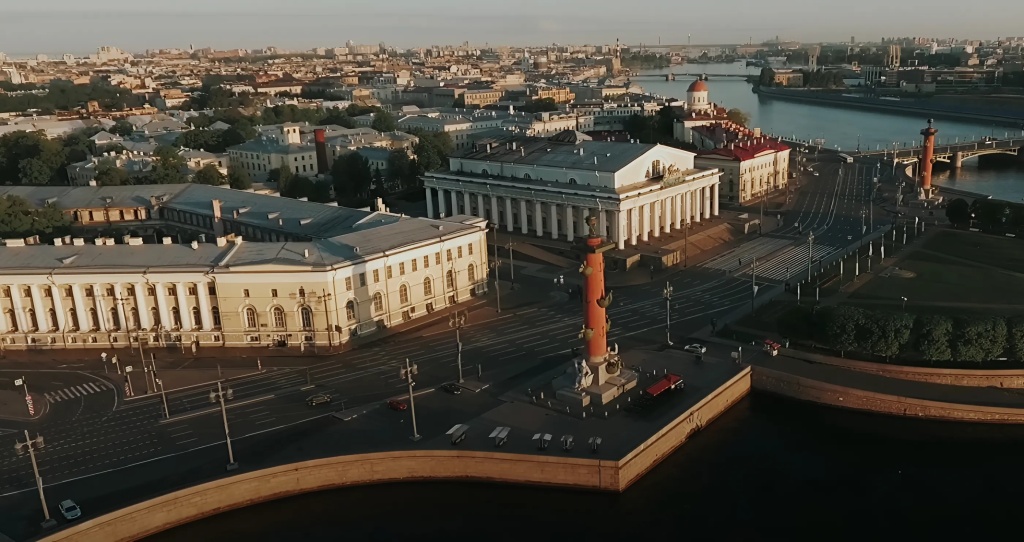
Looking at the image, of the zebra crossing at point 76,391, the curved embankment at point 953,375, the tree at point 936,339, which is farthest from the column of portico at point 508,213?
the tree at point 936,339

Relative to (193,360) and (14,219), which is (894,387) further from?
(14,219)

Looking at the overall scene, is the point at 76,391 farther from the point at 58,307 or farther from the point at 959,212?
the point at 959,212

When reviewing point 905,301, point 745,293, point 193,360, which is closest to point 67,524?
point 193,360

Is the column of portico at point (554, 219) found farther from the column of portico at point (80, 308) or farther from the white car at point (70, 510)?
the white car at point (70, 510)

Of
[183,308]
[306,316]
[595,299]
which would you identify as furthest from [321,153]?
[595,299]

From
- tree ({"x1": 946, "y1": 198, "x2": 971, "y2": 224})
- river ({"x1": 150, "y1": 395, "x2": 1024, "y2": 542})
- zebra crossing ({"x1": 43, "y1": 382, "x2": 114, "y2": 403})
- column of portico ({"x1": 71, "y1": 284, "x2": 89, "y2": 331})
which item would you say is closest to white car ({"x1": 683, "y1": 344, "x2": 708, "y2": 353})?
river ({"x1": 150, "y1": 395, "x2": 1024, "y2": 542})

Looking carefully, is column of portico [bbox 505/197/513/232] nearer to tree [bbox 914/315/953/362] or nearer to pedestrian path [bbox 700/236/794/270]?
pedestrian path [bbox 700/236/794/270]
